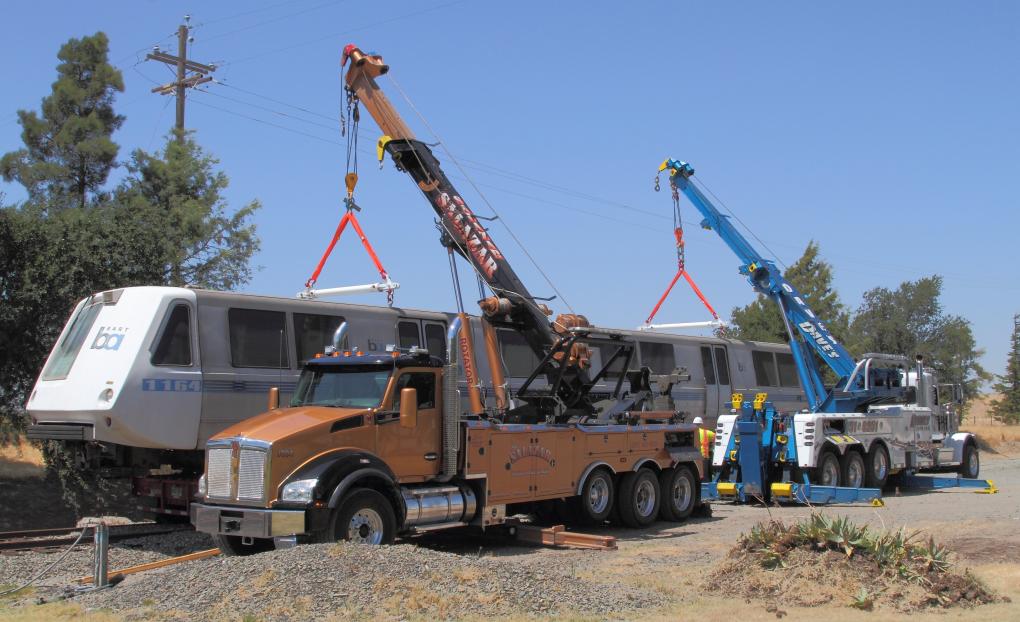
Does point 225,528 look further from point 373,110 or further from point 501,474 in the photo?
point 373,110

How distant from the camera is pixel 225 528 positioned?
34.0ft

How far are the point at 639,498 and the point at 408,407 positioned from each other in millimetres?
5313

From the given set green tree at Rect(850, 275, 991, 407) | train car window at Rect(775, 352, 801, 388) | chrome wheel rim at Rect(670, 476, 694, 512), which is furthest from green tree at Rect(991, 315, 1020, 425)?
chrome wheel rim at Rect(670, 476, 694, 512)

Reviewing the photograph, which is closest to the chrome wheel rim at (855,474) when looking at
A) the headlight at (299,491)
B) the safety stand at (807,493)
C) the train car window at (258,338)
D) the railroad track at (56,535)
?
the safety stand at (807,493)

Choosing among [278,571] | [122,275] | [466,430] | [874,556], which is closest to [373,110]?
[122,275]

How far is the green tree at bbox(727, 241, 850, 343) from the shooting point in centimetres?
4059

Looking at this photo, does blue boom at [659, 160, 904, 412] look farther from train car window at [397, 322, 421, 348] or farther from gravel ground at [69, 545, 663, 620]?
gravel ground at [69, 545, 663, 620]

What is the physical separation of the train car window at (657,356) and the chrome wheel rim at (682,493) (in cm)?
543

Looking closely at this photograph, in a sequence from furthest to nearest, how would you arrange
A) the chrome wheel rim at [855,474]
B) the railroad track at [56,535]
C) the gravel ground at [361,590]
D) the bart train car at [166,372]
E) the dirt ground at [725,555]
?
the chrome wheel rim at [855,474] < the bart train car at [166,372] < the railroad track at [56,535] < the dirt ground at [725,555] < the gravel ground at [361,590]

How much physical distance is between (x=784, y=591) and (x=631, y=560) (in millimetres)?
2846

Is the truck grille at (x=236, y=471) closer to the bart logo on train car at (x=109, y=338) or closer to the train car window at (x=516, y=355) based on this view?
the bart logo on train car at (x=109, y=338)

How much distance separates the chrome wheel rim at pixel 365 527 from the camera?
10453 mm

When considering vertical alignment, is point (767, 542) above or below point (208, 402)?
below

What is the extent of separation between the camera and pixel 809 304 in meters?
41.1
